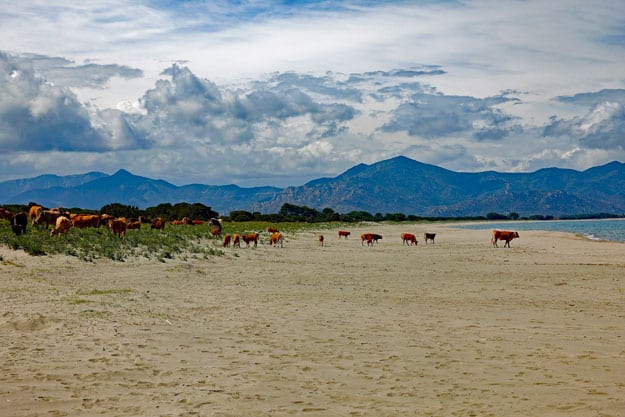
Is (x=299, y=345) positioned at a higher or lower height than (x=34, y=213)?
lower

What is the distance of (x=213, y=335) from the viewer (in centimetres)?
1062

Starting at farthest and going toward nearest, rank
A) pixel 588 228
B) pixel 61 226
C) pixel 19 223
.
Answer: pixel 588 228
pixel 19 223
pixel 61 226

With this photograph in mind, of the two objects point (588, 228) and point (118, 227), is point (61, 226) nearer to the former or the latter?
point (118, 227)

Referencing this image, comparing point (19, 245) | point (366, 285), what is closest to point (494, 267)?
point (366, 285)

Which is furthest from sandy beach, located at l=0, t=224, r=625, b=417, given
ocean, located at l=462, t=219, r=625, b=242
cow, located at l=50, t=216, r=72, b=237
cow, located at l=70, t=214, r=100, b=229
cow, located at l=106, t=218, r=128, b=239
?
ocean, located at l=462, t=219, r=625, b=242

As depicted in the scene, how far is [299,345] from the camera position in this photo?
10.0 m

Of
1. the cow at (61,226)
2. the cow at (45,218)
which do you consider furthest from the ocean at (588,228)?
the cow at (45,218)

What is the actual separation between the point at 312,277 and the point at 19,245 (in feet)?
35.1

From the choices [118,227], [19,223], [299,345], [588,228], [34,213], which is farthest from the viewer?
[588,228]

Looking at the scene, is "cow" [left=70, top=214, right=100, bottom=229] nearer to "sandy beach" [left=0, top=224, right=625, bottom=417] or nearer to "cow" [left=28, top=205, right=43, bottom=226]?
"cow" [left=28, top=205, right=43, bottom=226]

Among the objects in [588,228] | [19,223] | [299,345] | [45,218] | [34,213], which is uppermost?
[34,213]

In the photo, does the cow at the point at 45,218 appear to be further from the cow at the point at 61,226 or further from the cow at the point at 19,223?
the cow at the point at 61,226

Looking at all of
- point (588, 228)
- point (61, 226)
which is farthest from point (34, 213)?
point (588, 228)

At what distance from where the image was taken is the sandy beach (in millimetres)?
7078
